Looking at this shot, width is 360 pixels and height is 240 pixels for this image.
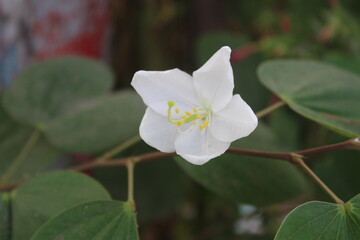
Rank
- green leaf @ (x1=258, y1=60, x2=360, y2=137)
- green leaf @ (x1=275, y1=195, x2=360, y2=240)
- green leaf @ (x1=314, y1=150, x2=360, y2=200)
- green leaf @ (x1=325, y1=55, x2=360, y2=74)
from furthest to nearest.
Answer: green leaf @ (x1=325, y1=55, x2=360, y2=74), green leaf @ (x1=314, y1=150, x2=360, y2=200), green leaf @ (x1=258, y1=60, x2=360, y2=137), green leaf @ (x1=275, y1=195, x2=360, y2=240)

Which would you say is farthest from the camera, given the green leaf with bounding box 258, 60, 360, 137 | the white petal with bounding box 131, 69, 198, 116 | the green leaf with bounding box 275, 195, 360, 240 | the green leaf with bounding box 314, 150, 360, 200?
the green leaf with bounding box 314, 150, 360, 200

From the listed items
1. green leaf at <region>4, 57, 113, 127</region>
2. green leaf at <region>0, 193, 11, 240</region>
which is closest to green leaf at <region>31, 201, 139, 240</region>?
green leaf at <region>0, 193, 11, 240</region>

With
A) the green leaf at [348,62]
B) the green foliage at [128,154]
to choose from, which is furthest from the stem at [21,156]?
the green leaf at [348,62]


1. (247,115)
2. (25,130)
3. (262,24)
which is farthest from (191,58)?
(247,115)

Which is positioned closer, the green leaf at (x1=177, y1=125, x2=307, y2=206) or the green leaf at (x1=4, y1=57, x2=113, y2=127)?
the green leaf at (x1=177, y1=125, x2=307, y2=206)

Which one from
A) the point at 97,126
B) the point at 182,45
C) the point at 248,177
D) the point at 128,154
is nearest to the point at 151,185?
the point at 128,154

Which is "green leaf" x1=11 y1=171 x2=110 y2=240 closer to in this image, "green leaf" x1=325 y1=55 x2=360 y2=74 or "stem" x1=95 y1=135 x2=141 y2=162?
"stem" x1=95 y1=135 x2=141 y2=162

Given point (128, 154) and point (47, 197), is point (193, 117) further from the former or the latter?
point (128, 154)
